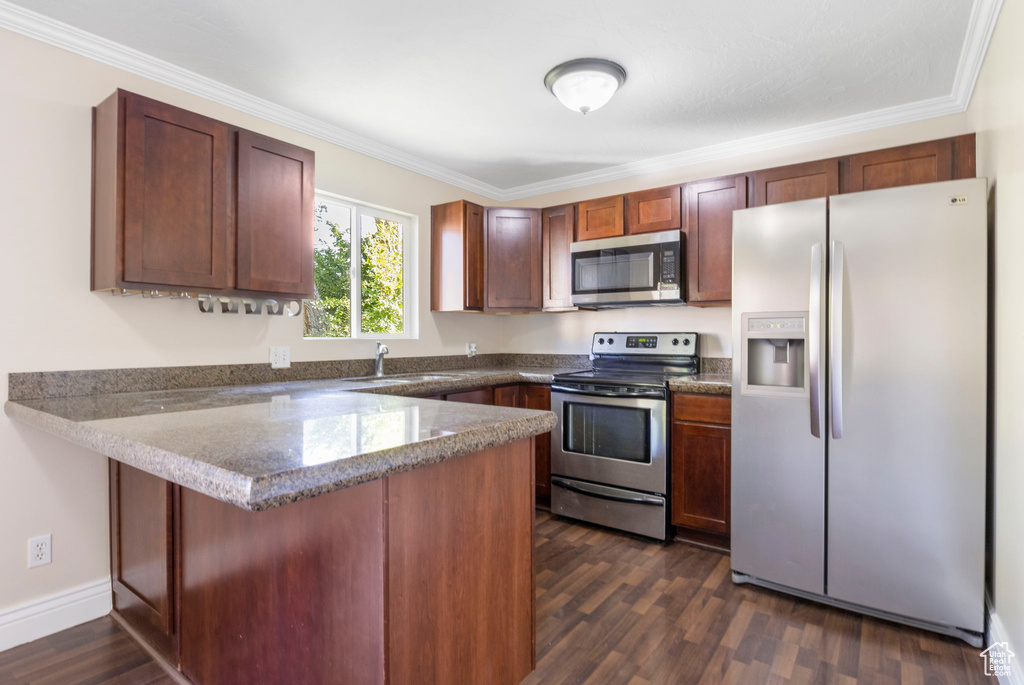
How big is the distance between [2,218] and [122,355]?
2.12 feet

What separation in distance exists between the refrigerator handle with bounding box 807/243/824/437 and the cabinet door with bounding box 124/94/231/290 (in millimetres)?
2564

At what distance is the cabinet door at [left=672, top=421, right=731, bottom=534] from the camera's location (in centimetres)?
276

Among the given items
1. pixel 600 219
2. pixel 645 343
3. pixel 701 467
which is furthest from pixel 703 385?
pixel 600 219

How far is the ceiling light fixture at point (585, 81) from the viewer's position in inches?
92.2

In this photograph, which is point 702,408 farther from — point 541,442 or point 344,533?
point 344,533

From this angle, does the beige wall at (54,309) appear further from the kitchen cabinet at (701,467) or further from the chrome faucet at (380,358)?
the kitchen cabinet at (701,467)

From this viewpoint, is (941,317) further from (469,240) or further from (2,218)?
(2,218)

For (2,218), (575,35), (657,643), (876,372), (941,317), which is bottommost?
(657,643)

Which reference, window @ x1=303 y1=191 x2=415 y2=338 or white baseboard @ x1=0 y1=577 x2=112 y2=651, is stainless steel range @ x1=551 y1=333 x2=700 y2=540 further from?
white baseboard @ x1=0 y1=577 x2=112 y2=651

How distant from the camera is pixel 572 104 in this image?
247 centimetres

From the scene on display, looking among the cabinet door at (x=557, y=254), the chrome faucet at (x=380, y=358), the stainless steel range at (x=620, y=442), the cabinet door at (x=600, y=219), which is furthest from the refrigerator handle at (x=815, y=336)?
the chrome faucet at (x=380, y=358)

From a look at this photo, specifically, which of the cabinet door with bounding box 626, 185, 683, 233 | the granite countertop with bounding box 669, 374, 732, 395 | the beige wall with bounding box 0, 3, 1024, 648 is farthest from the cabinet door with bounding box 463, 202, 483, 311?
the beige wall with bounding box 0, 3, 1024, 648

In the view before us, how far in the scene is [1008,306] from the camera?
1.77 metres

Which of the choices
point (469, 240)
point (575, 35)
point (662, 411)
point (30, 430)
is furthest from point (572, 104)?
point (30, 430)
